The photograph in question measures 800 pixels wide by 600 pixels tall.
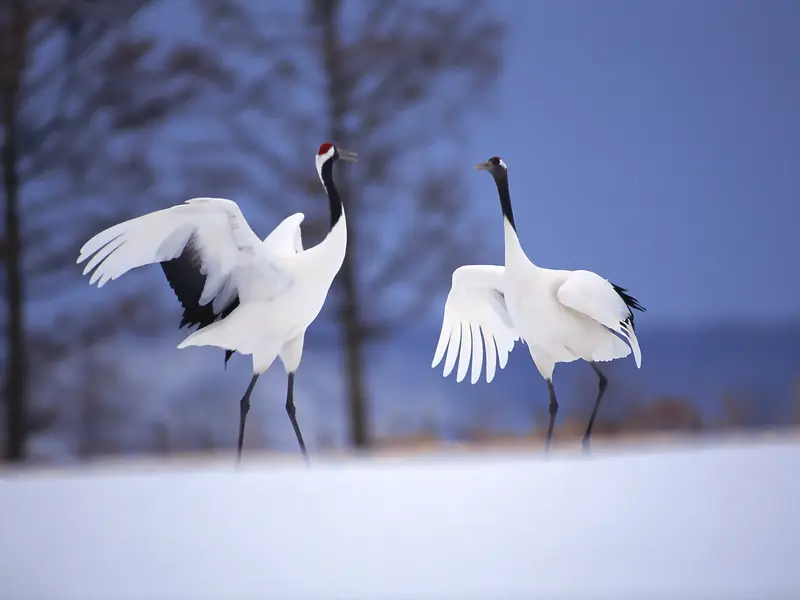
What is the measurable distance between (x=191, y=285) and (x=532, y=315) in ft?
3.58

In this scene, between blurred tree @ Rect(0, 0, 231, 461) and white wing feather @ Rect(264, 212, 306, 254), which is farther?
blurred tree @ Rect(0, 0, 231, 461)

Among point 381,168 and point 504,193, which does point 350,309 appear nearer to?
point 381,168

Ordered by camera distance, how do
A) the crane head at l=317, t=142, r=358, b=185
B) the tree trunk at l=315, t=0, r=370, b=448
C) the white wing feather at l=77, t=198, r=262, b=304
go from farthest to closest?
the tree trunk at l=315, t=0, r=370, b=448
the crane head at l=317, t=142, r=358, b=185
the white wing feather at l=77, t=198, r=262, b=304

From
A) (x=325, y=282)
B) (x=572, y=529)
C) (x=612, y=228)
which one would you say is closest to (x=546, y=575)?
Result: (x=572, y=529)

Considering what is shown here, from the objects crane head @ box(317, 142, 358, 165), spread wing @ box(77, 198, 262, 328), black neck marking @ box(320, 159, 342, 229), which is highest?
crane head @ box(317, 142, 358, 165)

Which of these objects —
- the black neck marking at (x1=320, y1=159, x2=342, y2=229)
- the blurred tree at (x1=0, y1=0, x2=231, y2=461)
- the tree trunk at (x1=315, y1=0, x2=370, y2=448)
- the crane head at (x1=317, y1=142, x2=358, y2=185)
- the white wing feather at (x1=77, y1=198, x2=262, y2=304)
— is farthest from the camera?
the blurred tree at (x1=0, y1=0, x2=231, y2=461)

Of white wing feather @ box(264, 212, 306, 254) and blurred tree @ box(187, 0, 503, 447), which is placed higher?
blurred tree @ box(187, 0, 503, 447)

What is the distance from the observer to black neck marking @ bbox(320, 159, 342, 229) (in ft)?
9.50

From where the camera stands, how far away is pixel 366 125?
12.4 feet

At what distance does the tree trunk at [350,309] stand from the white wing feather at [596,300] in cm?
114

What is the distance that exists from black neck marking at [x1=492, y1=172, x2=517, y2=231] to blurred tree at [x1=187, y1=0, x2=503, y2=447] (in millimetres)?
598

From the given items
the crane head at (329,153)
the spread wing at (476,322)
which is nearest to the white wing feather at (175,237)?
the crane head at (329,153)

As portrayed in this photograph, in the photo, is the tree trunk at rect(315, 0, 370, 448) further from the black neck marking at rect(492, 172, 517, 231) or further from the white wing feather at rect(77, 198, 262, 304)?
the white wing feather at rect(77, 198, 262, 304)

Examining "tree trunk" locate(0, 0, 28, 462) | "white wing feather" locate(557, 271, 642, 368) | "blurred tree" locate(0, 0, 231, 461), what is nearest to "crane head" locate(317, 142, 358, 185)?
"white wing feather" locate(557, 271, 642, 368)
